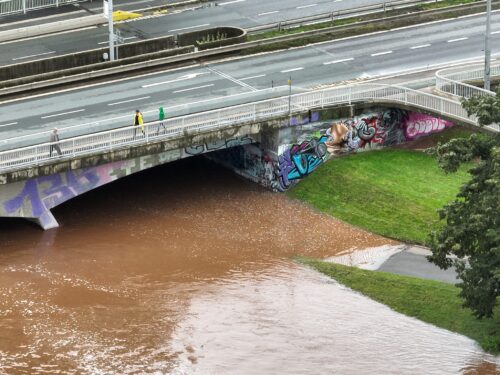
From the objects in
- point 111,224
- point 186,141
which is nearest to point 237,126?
point 186,141

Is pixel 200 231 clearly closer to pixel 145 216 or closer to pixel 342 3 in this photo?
pixel 145 216

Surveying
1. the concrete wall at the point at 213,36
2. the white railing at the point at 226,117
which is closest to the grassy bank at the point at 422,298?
the white railing at the point at 226,117

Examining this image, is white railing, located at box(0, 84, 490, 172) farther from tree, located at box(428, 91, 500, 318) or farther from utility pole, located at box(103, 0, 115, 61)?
tree, located at box(428, 91, 500, 318)

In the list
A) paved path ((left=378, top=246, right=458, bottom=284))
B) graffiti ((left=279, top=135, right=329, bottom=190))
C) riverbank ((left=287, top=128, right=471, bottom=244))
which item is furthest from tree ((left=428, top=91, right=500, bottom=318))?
graffiti ((left=279, top=135, right=329, bottom=190))

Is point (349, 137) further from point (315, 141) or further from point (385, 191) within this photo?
point (385, 191)

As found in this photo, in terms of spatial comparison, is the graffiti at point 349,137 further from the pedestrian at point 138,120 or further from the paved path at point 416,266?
the paved path at point 416,266

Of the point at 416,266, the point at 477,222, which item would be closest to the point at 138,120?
the point at 416,266
